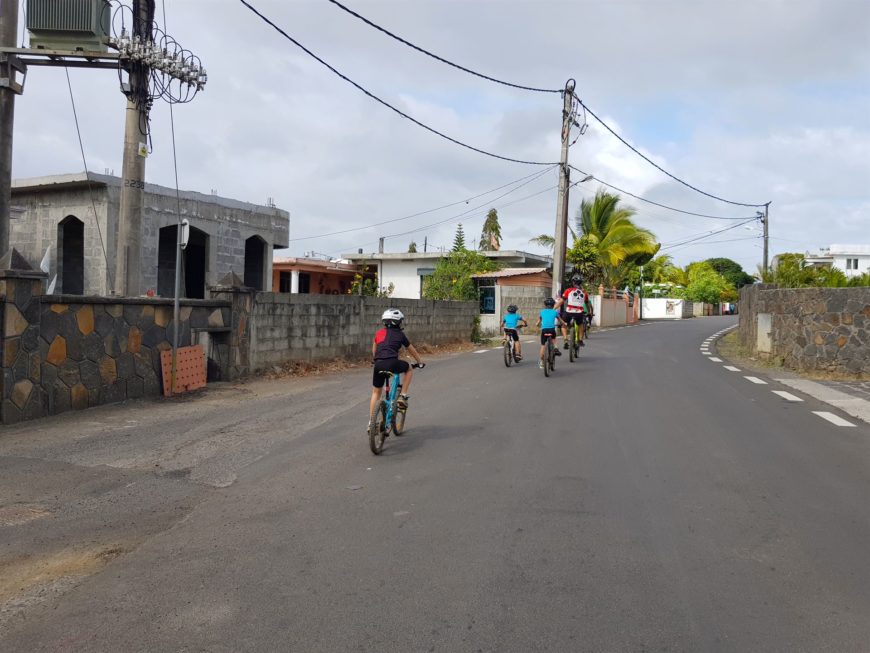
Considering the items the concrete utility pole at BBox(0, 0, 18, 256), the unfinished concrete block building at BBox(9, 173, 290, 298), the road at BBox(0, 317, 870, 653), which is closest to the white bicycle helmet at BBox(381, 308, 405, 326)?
the road at BBox(0, 317, 870, 653)

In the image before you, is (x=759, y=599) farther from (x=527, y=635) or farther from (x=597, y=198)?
(x=597, y=198)

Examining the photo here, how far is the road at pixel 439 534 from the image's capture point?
3.55 meters

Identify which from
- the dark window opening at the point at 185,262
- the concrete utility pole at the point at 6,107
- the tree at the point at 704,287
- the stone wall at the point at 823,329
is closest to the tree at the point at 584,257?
the dark window opening at the point at 185,262

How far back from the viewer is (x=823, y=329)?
15312mm

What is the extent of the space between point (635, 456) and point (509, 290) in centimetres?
2393

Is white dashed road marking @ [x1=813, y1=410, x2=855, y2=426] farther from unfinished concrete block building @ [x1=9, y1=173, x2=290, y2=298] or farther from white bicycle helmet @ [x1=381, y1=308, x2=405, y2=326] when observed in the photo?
unfinished concrete block building @ [x1=9, y1=173, x2=290, y2=298]

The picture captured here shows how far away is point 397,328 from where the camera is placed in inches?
307

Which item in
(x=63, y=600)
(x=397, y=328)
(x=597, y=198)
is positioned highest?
(x=597, y=198)

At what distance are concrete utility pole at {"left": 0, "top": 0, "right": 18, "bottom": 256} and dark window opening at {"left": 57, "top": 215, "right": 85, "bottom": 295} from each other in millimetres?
10205

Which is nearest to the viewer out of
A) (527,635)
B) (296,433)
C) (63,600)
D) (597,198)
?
(527,635)

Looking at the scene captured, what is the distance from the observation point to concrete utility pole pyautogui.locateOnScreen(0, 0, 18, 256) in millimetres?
10312

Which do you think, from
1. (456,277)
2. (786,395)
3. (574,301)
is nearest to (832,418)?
(786,395)

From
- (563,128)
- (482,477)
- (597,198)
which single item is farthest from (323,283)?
(482,477)

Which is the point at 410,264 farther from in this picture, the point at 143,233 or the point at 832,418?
the point at 832,418
